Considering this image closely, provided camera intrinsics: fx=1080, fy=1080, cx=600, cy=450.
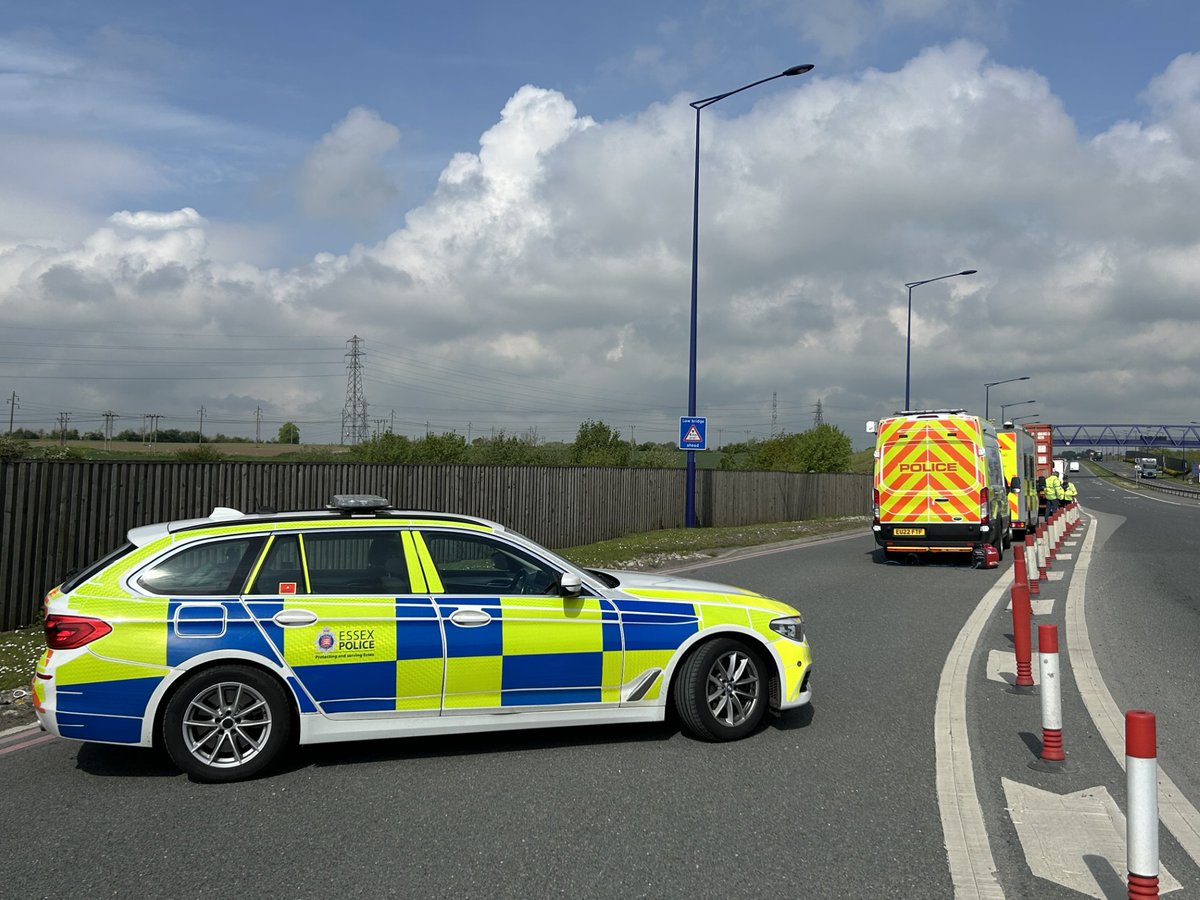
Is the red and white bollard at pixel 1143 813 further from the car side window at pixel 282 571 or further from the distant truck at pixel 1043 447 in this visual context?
the distant truck at pixel 1043 447

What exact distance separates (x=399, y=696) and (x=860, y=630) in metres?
6.21

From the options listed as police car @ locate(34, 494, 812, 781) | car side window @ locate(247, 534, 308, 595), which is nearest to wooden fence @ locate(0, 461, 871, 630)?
police car @ locate(34, 494, 812, 781)

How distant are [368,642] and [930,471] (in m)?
14.4

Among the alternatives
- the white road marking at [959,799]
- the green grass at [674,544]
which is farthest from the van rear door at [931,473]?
the white road marking at [959,799]

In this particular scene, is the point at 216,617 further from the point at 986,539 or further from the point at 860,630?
the point at 986,539

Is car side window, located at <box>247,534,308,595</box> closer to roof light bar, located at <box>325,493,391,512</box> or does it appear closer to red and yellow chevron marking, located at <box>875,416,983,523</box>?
roof light bar, located at <box>325,493,391,512</box>

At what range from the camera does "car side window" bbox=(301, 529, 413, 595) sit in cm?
604

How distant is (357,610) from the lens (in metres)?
5.91

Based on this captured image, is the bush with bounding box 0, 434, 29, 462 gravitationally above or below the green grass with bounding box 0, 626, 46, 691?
above

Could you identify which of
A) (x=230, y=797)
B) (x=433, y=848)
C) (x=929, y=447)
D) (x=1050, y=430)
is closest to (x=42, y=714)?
(x=230, y=797)

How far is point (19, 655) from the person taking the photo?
31.7 feet

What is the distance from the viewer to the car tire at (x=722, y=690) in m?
6.39

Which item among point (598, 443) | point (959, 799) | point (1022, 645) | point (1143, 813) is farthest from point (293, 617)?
point (598, 443)

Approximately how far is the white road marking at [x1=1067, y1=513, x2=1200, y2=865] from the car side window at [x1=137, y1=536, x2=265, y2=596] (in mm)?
4805
